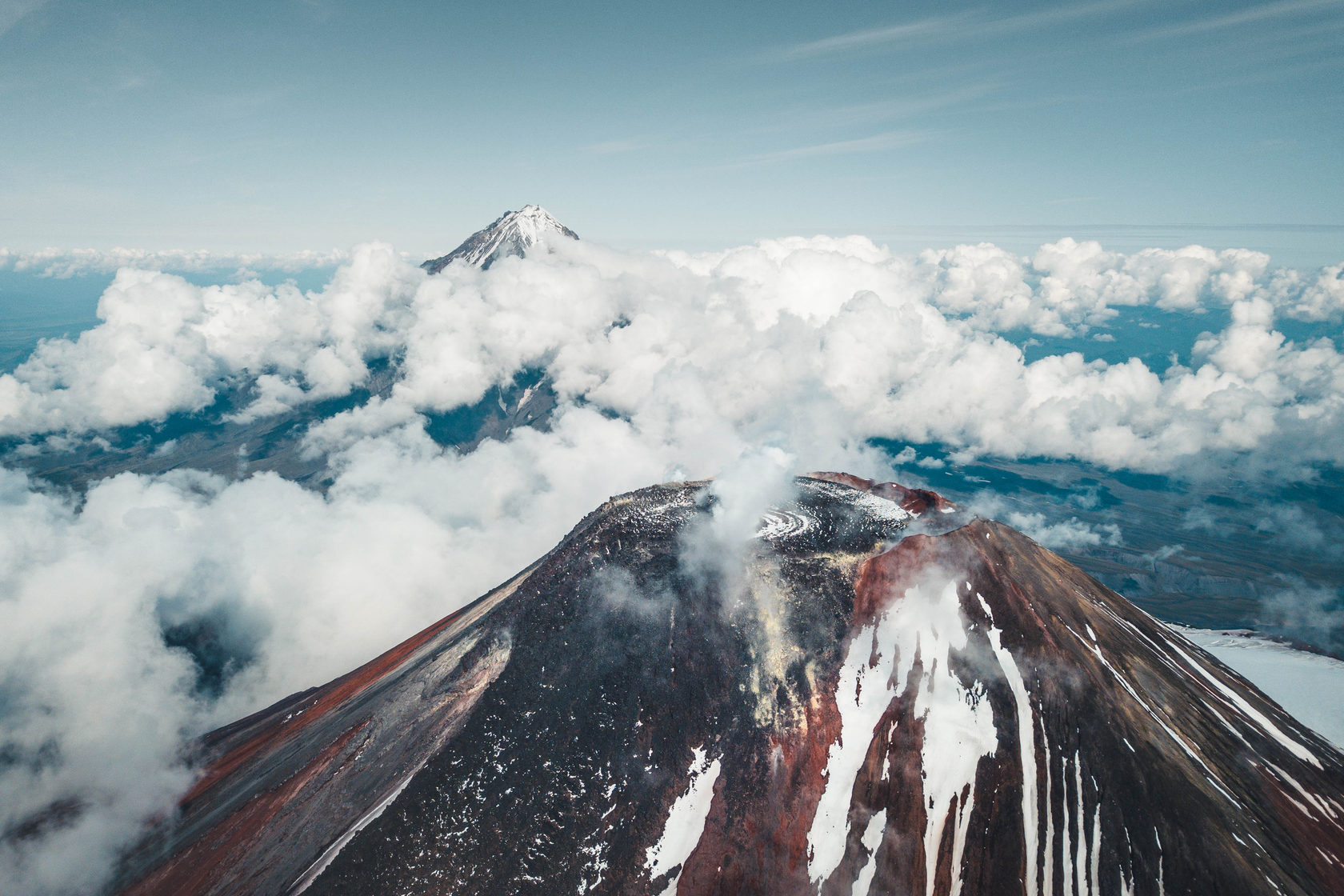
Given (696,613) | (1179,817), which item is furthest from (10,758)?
(1179,817)

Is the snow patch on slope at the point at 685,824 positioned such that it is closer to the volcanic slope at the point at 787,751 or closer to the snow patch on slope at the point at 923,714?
the volcanic slope at the point at 787,751

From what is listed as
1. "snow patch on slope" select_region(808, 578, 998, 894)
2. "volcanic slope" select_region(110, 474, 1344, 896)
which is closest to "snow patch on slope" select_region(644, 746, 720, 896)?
"volcanic slope" select_region(110, 474, 1344, 896)

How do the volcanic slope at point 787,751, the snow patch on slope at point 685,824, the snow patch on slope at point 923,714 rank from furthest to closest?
the snow patch on slope at point 923,714 < the snow patch on slope at point 685,824 < the volcanic slope at point 787,751

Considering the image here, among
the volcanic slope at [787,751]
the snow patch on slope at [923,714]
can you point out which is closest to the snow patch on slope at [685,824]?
the volcanic slope at [787,751]

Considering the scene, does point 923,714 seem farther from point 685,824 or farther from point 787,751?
point 685,824

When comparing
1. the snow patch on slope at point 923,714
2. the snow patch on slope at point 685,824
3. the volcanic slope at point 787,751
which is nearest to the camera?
the volcanic slope at point 787,751

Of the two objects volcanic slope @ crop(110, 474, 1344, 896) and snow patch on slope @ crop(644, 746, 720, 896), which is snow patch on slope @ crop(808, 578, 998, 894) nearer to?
volcanic slope @ crop(110, 474, 1344, 896)

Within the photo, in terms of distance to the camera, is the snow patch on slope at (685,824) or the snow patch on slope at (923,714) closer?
the snow patch on slope at (685,824)

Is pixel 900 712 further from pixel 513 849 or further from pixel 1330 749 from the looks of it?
pixel 1330 749
